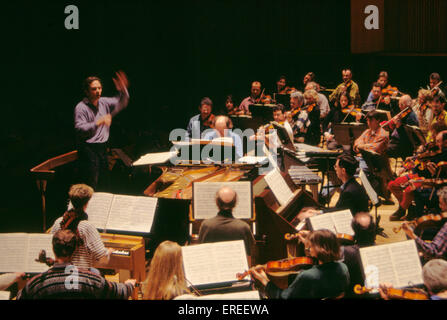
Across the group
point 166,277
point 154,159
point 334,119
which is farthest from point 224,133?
point 166,277

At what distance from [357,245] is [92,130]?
11.5 feet

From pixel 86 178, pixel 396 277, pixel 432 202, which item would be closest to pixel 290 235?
pixel 396 277

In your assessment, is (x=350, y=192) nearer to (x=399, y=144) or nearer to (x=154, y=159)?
(x=154, y=159)

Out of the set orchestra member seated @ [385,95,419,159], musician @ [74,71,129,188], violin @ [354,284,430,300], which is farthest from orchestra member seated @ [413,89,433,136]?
violin @ [354,284,430,300]

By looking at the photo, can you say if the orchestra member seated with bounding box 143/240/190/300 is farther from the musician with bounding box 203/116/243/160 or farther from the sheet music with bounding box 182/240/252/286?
the musician with bounding box 203/116/243/160

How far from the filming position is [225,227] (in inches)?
142

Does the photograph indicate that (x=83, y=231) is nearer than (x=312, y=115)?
Yes

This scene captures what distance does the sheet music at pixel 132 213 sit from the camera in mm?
4000

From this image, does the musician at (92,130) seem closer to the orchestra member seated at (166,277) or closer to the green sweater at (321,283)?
the orchestra member seated at (166,277)

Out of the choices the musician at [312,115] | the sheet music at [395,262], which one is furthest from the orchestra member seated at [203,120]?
the sheet music at [395,262]

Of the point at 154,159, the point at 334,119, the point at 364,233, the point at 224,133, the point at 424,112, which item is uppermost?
the point at 424,112

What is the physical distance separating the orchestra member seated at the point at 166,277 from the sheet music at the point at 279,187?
61.0 inches

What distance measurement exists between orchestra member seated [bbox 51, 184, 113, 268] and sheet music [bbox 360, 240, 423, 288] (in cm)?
197

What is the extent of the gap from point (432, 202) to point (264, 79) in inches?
308
